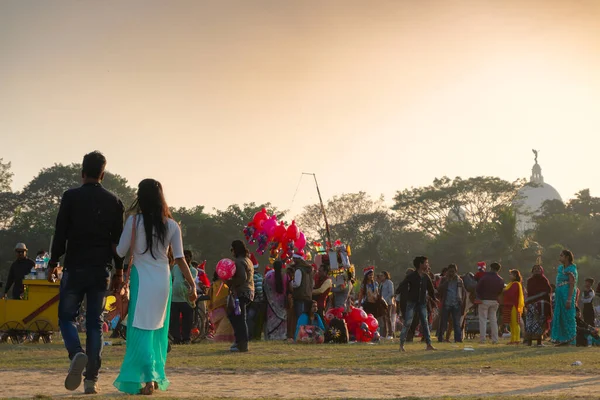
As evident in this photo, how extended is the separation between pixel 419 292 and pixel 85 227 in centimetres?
1011

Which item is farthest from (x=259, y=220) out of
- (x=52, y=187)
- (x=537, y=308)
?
(x=52, y=187)

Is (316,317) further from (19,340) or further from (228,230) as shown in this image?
(228,230)

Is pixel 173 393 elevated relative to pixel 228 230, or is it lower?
lower

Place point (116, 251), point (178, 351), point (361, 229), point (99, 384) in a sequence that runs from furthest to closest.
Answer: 1. point (361, 229)
2. point (178, 351)
3. point (99, 384)
4. point (116, 251)

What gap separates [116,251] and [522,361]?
7.84 meters

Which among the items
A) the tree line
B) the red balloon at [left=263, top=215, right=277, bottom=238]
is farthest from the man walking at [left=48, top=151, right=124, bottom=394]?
the tree line

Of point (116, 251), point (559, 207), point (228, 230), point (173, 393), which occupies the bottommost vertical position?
point (173, 393)

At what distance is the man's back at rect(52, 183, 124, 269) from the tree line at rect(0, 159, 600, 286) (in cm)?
5241

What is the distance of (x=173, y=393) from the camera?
9156 millimetres

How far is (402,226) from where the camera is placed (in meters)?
81.8

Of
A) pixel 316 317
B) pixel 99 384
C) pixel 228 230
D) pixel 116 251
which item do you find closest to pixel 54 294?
pixel 316 317

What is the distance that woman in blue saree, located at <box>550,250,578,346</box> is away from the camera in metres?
19.8

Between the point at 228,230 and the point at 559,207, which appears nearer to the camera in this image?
the point at 228,230

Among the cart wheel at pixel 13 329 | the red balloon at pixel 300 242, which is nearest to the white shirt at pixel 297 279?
the red balloon at pixel 300 242
